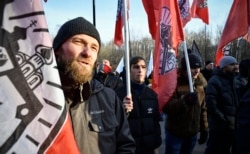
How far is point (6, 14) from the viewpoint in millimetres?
1645

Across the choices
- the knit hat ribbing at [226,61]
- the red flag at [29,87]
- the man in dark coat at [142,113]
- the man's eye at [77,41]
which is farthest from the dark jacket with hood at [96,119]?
the knit hat ribbing at [226,61]

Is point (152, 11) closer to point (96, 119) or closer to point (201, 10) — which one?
point (201, 10)

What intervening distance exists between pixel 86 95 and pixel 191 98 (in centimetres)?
278

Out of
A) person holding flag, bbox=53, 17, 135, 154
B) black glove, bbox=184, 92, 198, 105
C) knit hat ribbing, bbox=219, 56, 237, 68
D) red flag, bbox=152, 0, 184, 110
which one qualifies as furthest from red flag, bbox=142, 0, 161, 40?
person holding flag, bbox=53, 17, 135, 154

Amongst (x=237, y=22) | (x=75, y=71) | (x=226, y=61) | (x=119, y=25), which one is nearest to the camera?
(x=75, y=71)

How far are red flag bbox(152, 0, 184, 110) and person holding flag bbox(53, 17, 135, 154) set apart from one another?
232 centimetres

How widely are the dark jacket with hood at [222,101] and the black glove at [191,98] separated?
656 millimetres

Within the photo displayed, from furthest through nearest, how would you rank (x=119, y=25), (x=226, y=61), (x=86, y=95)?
(x=119, y=25)
(x=226, y=61)
(x=86, y=95)

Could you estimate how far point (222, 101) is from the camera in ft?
17.8

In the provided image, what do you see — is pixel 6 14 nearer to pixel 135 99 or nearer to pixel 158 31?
pixel 135 99

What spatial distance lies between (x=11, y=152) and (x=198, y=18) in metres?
6.60

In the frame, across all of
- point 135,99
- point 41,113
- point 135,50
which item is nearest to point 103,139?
point 41,113

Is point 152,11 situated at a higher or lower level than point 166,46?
higher

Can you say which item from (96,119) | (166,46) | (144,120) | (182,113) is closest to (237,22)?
(166,46)
